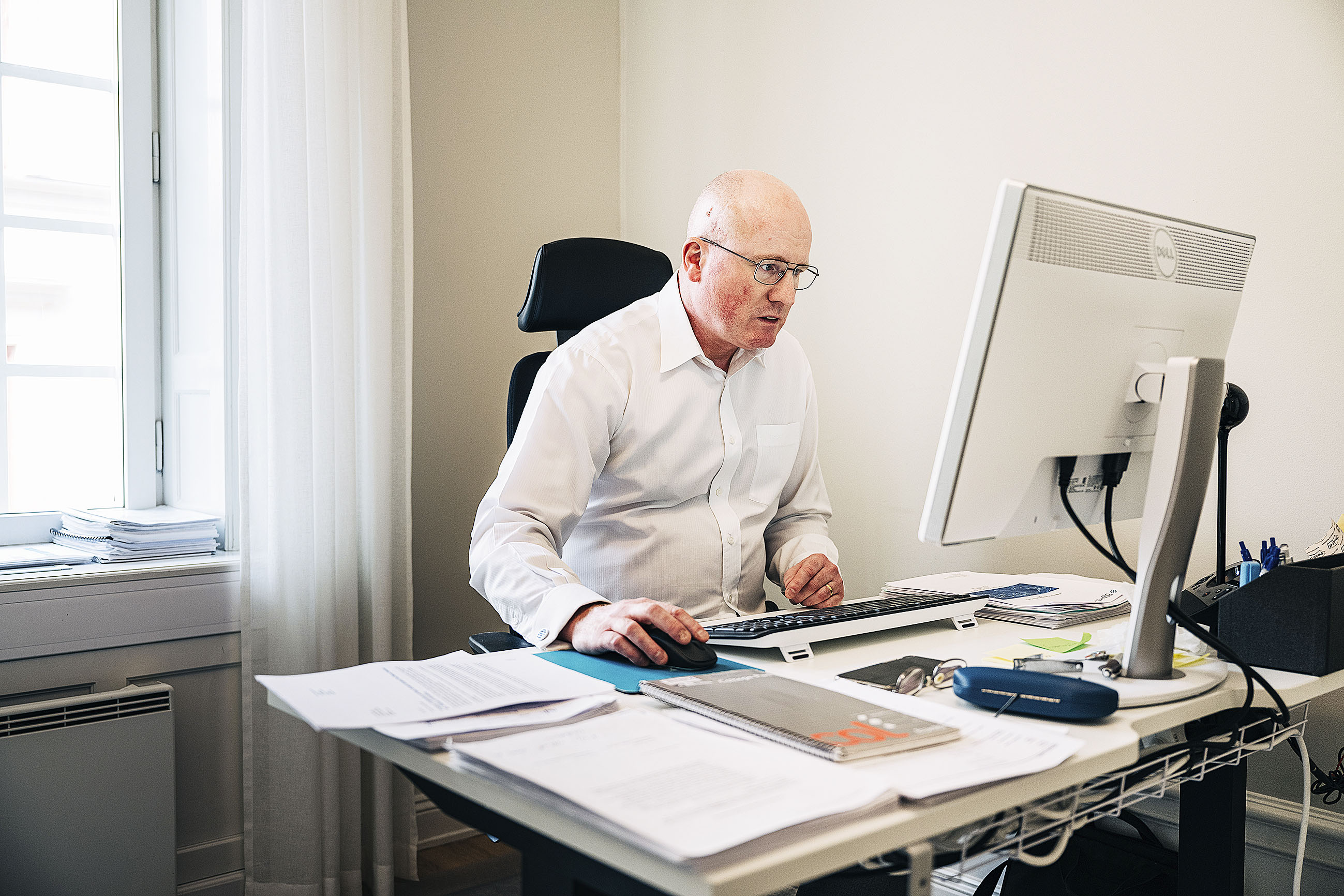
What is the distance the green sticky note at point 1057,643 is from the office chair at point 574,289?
925mm

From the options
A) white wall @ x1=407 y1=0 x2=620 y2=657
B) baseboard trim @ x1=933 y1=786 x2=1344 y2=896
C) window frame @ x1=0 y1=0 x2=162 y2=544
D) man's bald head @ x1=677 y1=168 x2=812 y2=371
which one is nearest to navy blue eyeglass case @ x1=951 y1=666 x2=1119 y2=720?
baseboard trim @ x1=933 y1=786 x2=1344 y2=896

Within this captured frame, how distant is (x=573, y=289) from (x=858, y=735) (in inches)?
47.6

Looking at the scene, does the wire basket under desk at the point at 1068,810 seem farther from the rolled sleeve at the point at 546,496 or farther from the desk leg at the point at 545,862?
the rolled sleeve at the point at 546,496

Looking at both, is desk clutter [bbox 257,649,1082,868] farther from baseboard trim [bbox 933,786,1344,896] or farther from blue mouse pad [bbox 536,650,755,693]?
baseboard trim [bbox 933,786,1344,896]

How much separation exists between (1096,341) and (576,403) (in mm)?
848

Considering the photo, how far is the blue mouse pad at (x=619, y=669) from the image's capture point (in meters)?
0.99

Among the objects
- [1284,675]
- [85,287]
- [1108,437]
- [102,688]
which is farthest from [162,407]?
[1284,675]

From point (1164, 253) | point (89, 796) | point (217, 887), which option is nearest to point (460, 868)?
point (217, 887)

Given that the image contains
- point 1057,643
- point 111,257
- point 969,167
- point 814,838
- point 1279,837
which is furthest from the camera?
point 111,257

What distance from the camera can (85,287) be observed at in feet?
6.86

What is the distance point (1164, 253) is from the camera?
104 cm

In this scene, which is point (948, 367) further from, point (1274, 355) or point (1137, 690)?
point (1137, 690)

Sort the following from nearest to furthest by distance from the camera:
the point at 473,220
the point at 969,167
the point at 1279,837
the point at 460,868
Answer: the point at 1279,837 → the point at 969,167 → the point at 460,868 → the point at 473,220

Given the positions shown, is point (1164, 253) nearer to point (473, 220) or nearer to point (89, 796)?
point (473, 220)
